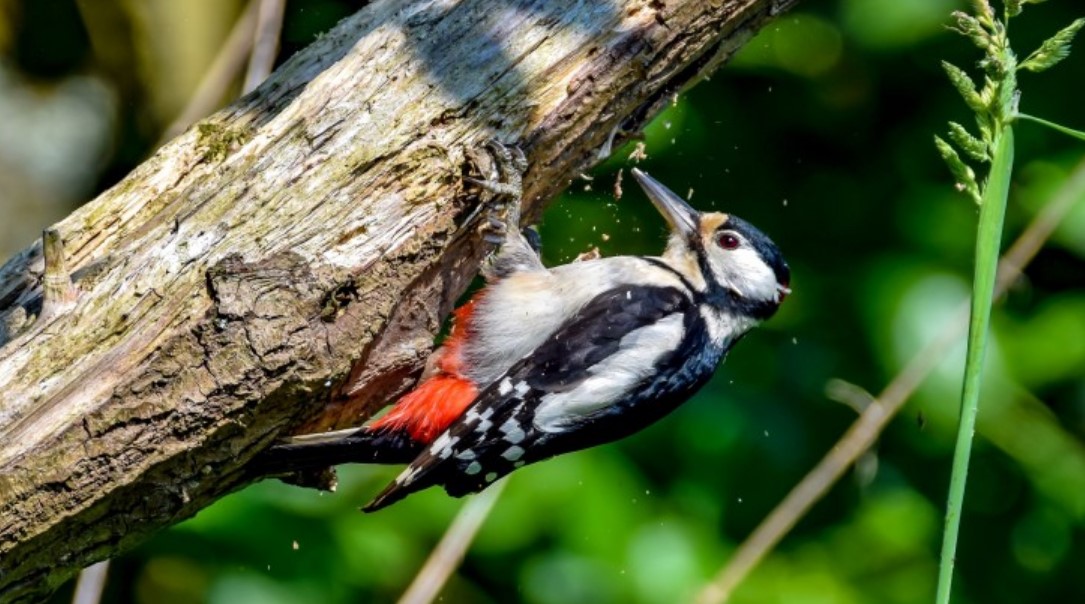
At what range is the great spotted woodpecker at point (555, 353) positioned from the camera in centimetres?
331

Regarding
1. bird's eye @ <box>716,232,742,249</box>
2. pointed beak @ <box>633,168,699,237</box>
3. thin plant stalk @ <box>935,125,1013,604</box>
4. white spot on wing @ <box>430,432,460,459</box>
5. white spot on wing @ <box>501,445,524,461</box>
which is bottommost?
bird's eye @ <box>716,232,742,249</box>

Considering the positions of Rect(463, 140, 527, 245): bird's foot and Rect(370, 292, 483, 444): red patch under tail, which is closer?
Rect(463, 140, 527, 245): bird's foot

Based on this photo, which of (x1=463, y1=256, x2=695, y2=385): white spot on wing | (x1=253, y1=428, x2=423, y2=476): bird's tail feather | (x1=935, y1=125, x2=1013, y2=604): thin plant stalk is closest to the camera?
(x1=935, y1=125, x2=1013, y2=604): thin plant stalk

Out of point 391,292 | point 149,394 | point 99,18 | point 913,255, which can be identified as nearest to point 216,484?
point 149,394

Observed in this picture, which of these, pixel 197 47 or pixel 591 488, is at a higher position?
pixel 197 47

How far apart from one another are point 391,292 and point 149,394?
57 cm

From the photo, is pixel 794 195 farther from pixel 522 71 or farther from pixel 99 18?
pixel 99 18

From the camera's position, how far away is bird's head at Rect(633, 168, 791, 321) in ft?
12.4

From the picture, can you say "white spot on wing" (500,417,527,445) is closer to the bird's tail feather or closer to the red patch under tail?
the red patch under tail

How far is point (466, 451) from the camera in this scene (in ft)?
10.8

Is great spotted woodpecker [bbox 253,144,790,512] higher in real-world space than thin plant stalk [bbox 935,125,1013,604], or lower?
lower

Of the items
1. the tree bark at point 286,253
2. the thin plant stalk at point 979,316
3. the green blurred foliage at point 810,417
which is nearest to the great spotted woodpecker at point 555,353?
the tree bark at point 286,253

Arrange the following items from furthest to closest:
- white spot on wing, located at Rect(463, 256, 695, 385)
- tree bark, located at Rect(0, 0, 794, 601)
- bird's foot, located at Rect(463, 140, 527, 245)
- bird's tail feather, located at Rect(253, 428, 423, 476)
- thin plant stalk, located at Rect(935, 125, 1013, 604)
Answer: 1. white spot on wing, located at Rect(463, 256, 695, 385)
2. bird's foot, located at Rect(463, 140, 527, 245)
3. bird's tail feather, located at Rect(253, 428, 423, 476)
4. tree bark, located at Rect(0, 0, 794, 601)
5. thin plant stalk, located at Rect(935, 125, 1013, 604)

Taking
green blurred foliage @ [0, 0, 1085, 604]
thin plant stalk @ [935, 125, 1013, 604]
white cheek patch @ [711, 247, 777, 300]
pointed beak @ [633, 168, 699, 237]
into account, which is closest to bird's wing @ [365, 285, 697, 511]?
white cheek patch @ [711, 247, 777, 300]
